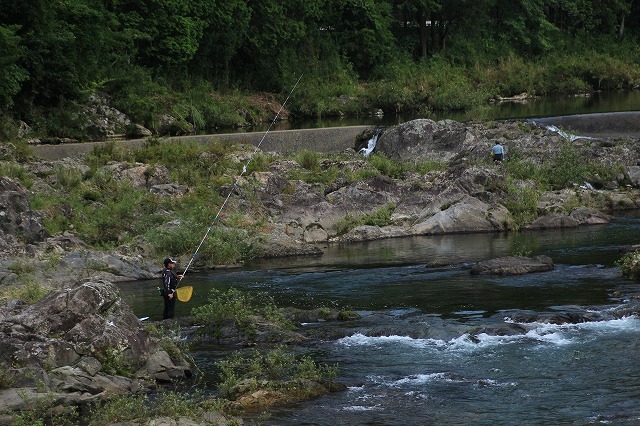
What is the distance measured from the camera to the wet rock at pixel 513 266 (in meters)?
21.0

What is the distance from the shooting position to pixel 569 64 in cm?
6084

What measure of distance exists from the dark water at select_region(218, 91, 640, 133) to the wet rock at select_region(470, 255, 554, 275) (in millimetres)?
19972

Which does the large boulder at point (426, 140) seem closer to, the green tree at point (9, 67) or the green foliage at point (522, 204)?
the green foliage at point (522, 204)

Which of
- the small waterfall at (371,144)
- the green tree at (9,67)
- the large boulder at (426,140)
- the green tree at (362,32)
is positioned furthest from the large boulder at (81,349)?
the green tree at (362,32)

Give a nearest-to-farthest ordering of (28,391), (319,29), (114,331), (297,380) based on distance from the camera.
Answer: (28,391) < (297,380) < (114,331) < (319,29)

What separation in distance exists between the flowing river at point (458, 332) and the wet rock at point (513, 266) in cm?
24

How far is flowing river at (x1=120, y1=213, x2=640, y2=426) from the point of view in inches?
507

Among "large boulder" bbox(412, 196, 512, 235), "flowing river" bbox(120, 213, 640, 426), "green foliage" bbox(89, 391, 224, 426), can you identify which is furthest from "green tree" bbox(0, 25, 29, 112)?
"green foliage" bbox(89, 391, 224, 426)

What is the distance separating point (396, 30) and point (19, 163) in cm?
3725

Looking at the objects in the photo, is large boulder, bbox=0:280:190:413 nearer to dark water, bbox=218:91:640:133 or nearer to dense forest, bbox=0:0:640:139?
dense forest, bbox=0:0:640:139

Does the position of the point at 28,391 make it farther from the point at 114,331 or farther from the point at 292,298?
the point at 292,298

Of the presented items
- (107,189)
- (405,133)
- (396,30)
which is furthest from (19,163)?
(396,30)

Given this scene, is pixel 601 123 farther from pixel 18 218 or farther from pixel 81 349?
pixel 81 349

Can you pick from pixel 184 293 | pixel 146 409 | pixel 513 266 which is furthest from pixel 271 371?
pixel 513 266
